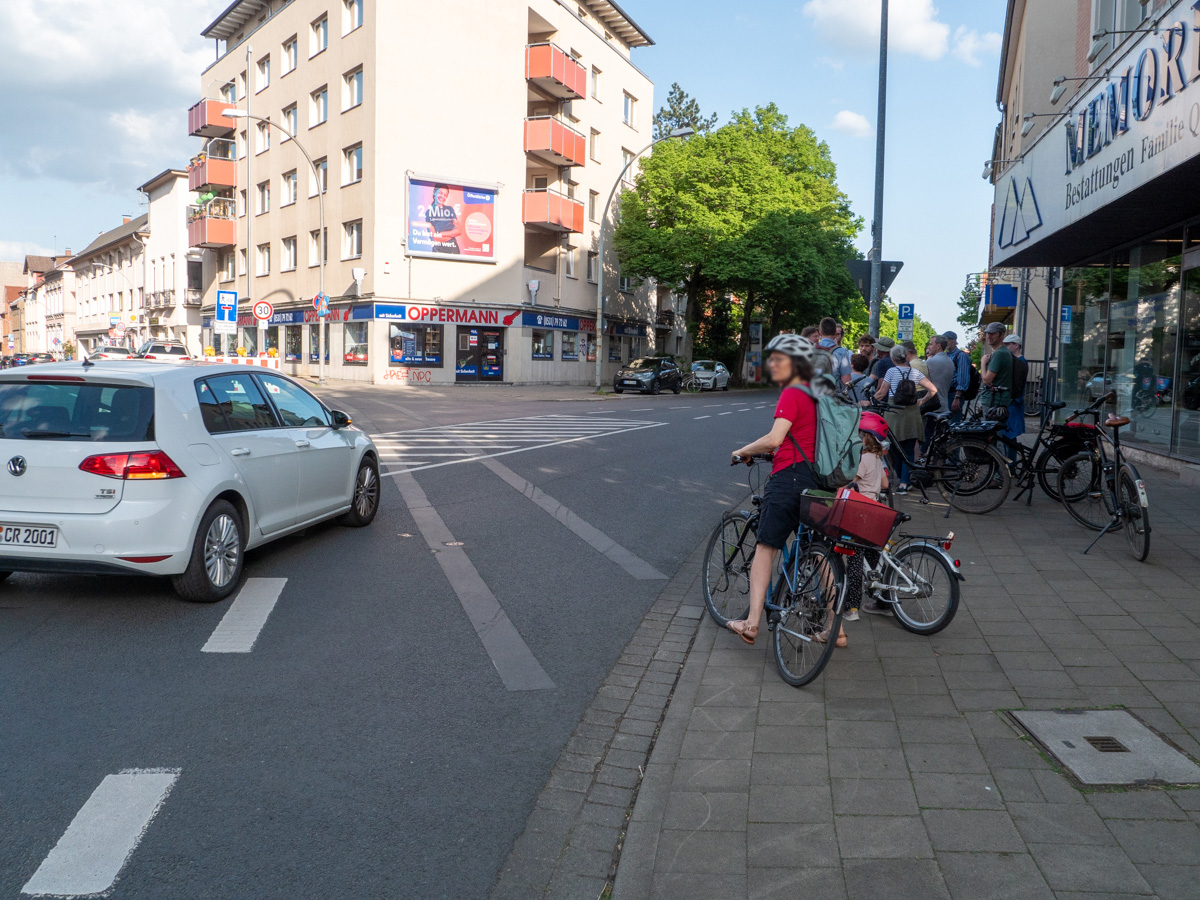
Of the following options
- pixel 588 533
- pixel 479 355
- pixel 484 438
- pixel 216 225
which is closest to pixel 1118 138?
pixel 588 533

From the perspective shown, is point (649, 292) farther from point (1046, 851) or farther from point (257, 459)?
point (1046, 851)

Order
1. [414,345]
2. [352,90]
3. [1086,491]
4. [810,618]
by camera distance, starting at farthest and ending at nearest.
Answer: [352,90] < [414,345] < [1086,491] < [810,618]

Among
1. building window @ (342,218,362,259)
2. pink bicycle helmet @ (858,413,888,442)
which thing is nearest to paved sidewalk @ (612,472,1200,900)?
pink bicycle helmet @ (858,413,888,442)

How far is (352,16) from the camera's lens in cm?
3859

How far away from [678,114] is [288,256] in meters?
37.3

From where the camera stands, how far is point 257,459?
22.2 ft

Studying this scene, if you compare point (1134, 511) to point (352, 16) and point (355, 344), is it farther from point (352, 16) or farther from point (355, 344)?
point (352, 16)

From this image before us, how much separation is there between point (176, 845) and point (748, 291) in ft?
148

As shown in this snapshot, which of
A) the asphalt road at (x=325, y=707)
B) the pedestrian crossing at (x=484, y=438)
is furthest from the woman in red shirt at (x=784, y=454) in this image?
the pedestrian crossing at (x=484, y=438)

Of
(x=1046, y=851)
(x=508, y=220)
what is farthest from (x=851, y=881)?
(x=508, y=220)

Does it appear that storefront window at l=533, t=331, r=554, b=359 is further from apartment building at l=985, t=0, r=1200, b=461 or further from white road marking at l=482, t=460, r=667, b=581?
white road marking at l=482, t=460, r=667, b=581

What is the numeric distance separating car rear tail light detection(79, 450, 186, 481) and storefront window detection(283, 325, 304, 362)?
1495 inches

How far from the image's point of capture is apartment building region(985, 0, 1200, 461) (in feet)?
32.9

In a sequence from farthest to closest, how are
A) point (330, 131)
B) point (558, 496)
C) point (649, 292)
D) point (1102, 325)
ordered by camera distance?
point (649, 292) → point (330, 131) → point (1102, 325) → point (558, 496)
